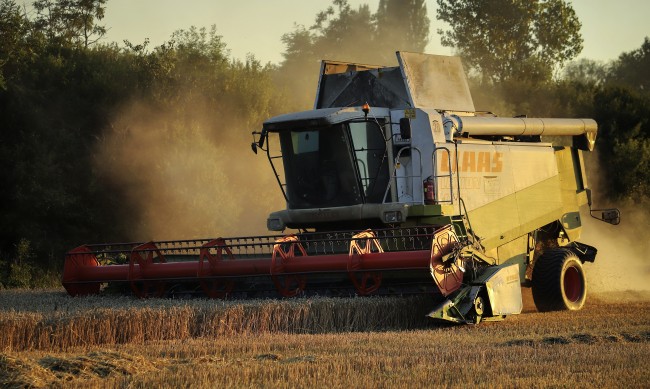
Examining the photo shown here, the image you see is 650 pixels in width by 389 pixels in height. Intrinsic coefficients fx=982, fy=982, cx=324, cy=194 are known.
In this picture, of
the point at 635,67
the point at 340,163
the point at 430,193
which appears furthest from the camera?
the point at 635,67

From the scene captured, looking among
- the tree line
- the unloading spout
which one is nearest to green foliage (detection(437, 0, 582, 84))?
the tree line

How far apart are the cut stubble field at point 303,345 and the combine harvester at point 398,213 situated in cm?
43

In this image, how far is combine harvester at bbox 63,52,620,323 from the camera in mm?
10297

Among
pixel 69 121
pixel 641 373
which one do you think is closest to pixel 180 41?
pixel 69 121

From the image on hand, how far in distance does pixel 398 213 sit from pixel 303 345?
315 cm

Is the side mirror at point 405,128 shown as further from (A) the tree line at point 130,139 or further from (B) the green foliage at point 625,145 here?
(B) the green foliage at point 625,145

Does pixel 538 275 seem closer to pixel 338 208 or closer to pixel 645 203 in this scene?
pixel 338 208

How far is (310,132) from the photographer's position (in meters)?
11.6

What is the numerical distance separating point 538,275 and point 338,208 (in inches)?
106

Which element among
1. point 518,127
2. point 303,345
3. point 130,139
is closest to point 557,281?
point 518,127

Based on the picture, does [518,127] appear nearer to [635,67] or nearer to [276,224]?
[276,224]

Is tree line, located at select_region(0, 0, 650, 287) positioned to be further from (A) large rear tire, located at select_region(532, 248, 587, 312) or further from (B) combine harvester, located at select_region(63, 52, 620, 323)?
(A) large rear tire, located at select_region(532, 248, 587, 312)

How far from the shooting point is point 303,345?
8148 millimetres

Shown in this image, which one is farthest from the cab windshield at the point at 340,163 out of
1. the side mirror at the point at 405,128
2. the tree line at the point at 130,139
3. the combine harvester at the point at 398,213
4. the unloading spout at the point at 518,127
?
the tree line at the point at 130,139
